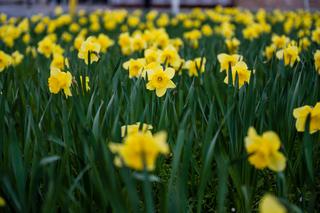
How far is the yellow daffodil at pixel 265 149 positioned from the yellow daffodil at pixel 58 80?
75 cm

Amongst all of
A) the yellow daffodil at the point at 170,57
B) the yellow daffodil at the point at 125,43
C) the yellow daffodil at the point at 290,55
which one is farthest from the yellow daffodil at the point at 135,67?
the yellow daffodil at the point at 125,43

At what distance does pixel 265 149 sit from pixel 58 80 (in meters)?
0.80

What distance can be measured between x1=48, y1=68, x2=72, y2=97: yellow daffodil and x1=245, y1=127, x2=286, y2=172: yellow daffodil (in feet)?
2.45

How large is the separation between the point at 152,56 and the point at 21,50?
155 centimetres

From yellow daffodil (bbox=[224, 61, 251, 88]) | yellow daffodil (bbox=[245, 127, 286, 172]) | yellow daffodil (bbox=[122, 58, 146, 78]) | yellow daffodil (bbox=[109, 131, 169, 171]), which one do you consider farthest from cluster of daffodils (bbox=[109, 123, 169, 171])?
yellow daffodil (bbox=[122, 58, 146, 78])

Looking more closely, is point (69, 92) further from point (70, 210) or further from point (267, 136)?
point (267, 136)

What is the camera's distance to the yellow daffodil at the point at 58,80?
4.19ft

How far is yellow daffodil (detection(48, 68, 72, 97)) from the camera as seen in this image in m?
1.28

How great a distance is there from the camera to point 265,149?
0.72m

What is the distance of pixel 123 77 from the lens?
5.58ft

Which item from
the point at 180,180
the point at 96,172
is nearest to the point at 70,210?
the point at 96,172

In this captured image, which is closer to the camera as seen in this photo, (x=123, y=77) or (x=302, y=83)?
(x=302, y=83)

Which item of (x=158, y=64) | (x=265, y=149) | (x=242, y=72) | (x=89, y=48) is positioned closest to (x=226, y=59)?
(x=242, y=72)

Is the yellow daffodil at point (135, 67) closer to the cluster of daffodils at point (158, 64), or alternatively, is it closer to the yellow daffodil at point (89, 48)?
the cluster of daffodils at point (158, 64)
